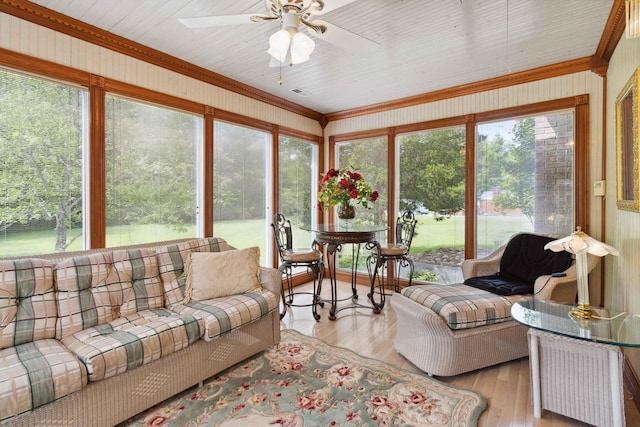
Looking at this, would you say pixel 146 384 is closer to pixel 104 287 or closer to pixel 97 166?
pixel 104 287

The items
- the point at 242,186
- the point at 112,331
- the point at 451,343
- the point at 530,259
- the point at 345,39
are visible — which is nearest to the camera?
the point at 112,331

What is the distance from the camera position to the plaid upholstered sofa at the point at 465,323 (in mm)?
2246

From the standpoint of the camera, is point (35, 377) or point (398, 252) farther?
point (398, 252)

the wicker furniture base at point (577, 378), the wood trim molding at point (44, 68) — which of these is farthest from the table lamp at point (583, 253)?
the wood trim molding at point (44, 68)

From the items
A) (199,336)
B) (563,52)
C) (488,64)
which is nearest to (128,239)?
(199,336)

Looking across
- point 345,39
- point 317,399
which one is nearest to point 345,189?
point 345,39

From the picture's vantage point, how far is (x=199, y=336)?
83.7 inches

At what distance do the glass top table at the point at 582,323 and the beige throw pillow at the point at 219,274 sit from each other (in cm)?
195

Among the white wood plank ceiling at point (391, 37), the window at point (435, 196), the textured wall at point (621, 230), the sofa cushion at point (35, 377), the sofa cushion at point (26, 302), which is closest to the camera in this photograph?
the sofa cushion at point (35, 377)

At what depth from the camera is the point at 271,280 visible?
2754 mm

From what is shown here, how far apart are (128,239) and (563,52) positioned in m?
4.50

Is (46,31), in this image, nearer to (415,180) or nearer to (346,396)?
(346,396)

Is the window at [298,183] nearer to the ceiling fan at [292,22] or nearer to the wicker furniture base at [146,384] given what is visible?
the wicker furniture base at [146,384]

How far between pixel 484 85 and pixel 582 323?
297 cm
